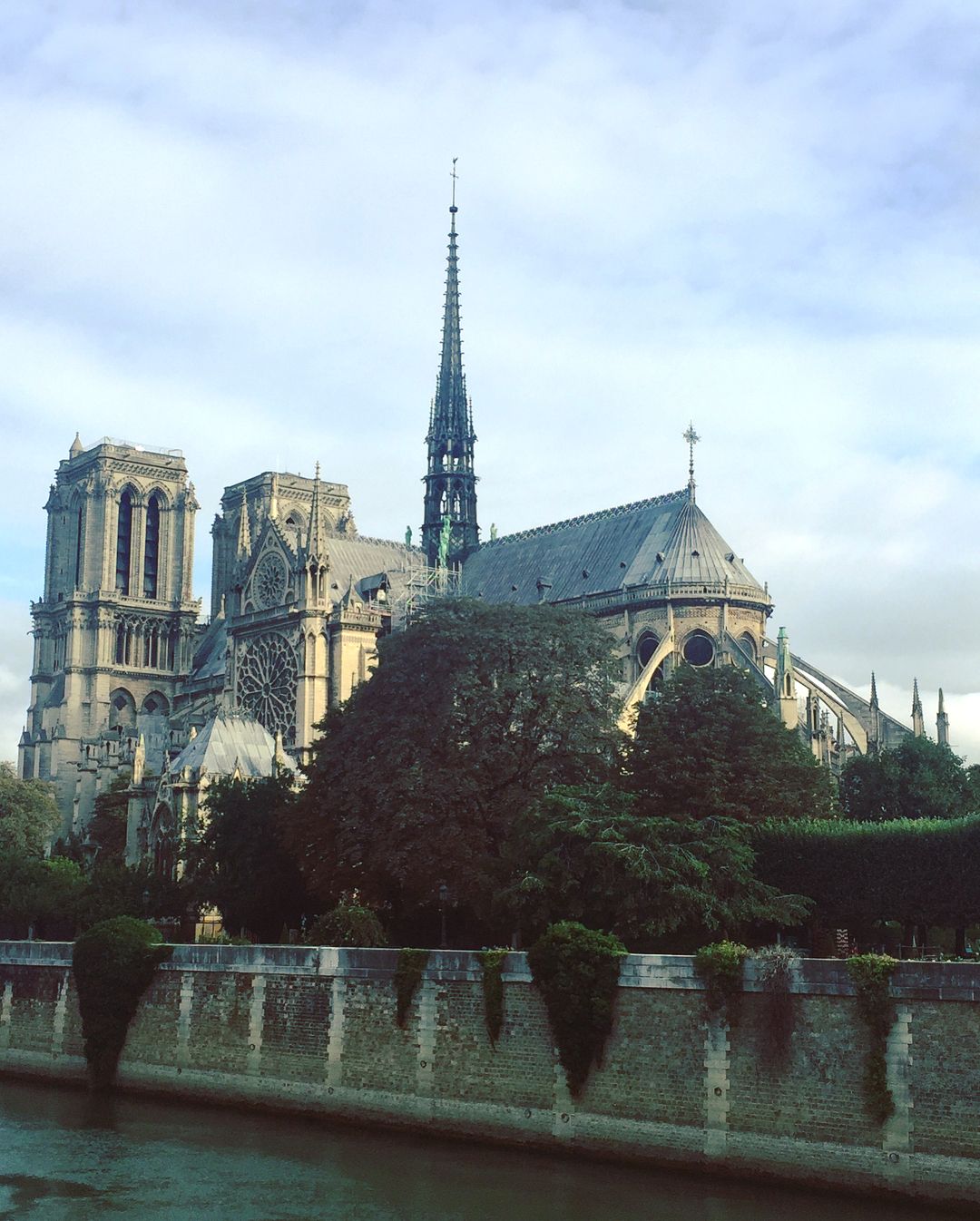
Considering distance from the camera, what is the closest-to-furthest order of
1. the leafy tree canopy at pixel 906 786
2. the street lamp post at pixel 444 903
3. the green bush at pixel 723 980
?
the green bush at pixel 723 980 < the street lamp post at pixel 444 903 < the leafy tree canopy at pixel 906 786

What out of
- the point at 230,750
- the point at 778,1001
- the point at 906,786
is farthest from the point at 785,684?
the point at 778,1001

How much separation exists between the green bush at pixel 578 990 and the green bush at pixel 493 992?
92 centimetres

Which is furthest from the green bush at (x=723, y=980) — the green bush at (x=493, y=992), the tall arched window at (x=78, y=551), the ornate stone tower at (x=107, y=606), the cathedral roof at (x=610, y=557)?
the tall arched window at (x=78, y=551)

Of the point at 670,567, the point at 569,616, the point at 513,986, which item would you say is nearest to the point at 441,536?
the point at 670,567

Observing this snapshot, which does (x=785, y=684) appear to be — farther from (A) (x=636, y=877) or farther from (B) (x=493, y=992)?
(B) (x=493, y=992)

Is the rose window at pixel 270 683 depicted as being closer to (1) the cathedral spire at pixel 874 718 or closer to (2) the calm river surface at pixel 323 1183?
(1) the cathedral spire at pixel 874 718

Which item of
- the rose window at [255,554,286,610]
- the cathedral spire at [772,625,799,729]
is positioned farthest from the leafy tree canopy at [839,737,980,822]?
the rose window at [255,554,286,610]

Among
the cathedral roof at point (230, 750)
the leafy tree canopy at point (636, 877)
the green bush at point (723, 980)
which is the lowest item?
the green bush at point (723, 980)

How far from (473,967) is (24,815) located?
149 feet

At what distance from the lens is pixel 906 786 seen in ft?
191

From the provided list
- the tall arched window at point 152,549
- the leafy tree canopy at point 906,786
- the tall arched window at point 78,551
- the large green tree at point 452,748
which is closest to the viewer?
the large green tree at point 452,748

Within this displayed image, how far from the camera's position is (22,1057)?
4234 centimetres

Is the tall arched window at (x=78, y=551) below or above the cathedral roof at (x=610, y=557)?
above

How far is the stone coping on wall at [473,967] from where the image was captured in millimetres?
26891
